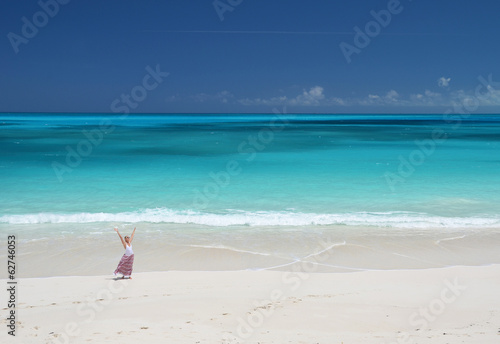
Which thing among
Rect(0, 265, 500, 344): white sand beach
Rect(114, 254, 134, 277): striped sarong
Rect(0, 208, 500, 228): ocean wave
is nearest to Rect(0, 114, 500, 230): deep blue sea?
Rect(0, 208, 500, 228): ocean wave

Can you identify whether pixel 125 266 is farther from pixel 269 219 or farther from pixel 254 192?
pixel 254 192

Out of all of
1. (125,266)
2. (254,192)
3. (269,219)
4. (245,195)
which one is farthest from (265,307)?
(254,192)

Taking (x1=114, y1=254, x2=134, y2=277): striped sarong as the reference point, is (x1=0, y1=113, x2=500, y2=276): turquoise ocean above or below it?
above

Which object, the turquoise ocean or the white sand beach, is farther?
the turquoise ocean

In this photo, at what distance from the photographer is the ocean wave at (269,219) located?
1465 centimetres

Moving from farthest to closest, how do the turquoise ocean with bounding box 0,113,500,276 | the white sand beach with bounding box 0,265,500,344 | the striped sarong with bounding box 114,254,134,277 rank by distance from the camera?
the turquoise ocean with bounding box 0,113,500,276, the striped sarong with bounding box 114,254,134,277, the white sand beach with bounding box 0,265,500,344

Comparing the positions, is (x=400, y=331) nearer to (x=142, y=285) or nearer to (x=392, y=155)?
(x=142, y=285)

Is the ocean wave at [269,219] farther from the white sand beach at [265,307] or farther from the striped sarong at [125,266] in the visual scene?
the striped sarong at [125,266]

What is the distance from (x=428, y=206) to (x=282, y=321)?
1238 cm

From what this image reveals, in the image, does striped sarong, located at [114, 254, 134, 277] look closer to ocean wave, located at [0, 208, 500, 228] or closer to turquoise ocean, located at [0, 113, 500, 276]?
turquoise ocean, located at [0, 113, 500, 276]

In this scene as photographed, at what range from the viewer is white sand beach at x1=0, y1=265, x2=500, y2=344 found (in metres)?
6.49

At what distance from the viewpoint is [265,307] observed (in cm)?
770

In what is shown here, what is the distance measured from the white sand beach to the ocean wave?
4.72 m

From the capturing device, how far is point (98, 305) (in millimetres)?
7762
